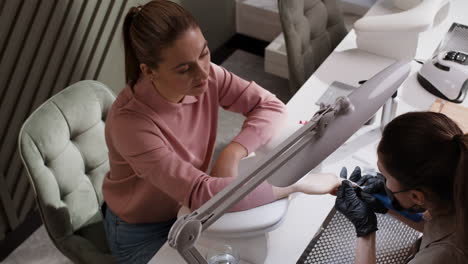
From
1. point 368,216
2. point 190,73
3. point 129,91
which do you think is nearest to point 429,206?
point 368,216

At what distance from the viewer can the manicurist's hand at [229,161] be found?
1.47 metres

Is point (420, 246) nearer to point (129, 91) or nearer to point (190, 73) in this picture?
point (190, 73)

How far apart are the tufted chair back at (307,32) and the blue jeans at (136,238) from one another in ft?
2.94

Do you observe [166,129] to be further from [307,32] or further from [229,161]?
[307,32]

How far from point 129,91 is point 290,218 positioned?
55 cm

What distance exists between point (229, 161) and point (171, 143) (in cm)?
17

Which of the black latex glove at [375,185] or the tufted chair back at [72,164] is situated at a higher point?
the black latex glove at [375,185]

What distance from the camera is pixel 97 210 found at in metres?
1.67

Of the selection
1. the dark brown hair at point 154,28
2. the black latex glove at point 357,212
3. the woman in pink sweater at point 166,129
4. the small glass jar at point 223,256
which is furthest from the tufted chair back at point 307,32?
the small glass jar at point 223,256

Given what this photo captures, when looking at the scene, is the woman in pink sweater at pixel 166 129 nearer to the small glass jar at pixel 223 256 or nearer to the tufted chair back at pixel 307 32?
the small glass jar at pixel 223 256

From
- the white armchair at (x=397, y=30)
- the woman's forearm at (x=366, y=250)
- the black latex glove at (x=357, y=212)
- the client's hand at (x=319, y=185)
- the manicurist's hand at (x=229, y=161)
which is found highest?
the white armchair at (x=397, y=30)

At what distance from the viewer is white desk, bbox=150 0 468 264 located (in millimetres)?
1395

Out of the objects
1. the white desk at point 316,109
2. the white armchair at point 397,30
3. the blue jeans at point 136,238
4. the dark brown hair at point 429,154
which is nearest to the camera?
the dark brown hair at point 429,154

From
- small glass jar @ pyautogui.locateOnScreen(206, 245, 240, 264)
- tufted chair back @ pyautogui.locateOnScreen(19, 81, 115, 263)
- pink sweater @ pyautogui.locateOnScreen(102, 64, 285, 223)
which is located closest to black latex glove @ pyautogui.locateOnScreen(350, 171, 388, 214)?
pink sweater @ pyautogui.locateOnScreen(102, 64, 285, 223)
